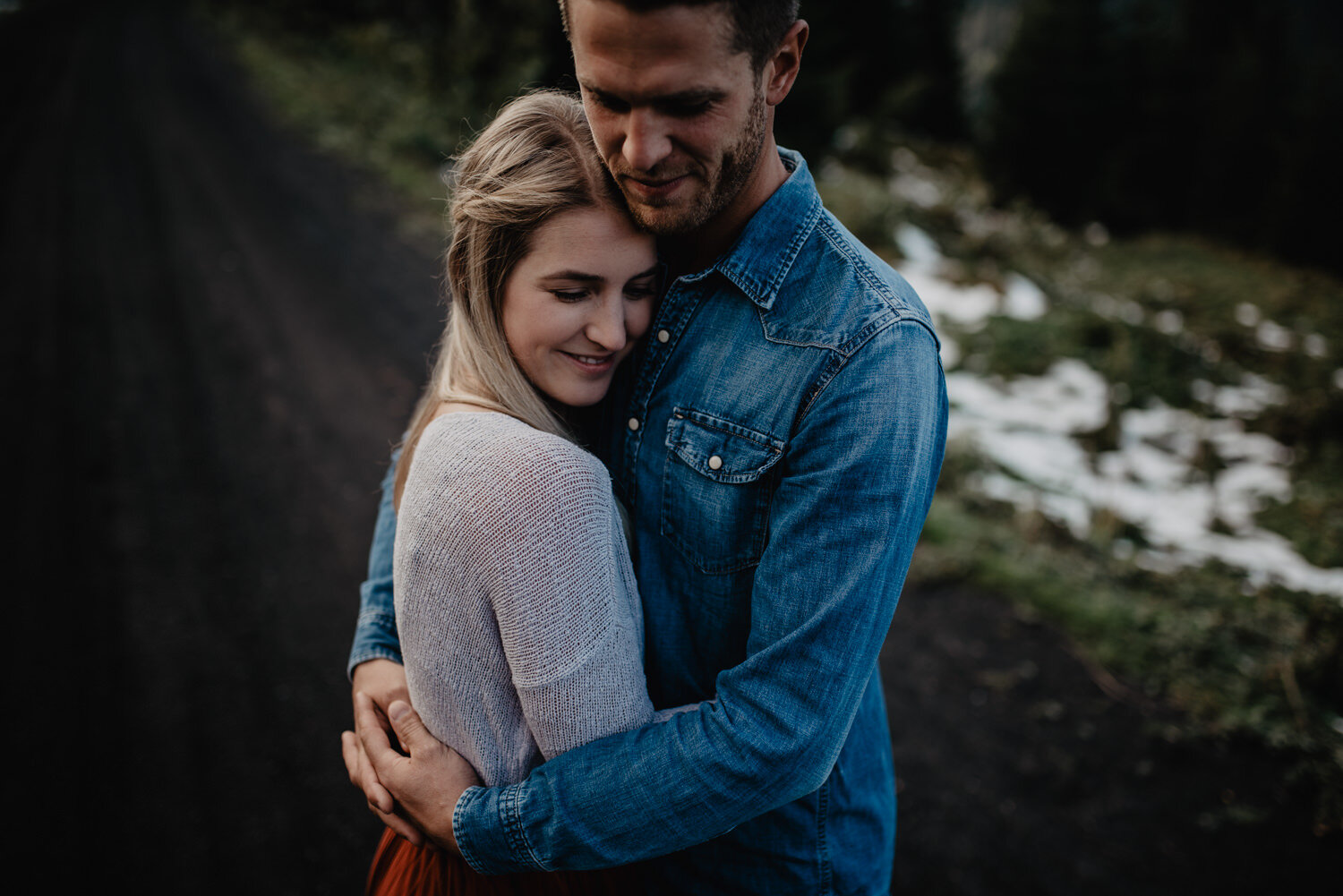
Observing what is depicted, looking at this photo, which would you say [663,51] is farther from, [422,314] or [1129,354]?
[1129,354]

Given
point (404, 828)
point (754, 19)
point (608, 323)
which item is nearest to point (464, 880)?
point (404, 828)

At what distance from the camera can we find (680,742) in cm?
117

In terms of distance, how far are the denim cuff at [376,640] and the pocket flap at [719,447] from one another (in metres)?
0.89

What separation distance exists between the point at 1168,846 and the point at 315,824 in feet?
10.6

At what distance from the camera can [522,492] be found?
1165 mm

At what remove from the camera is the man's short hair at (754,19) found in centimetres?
111

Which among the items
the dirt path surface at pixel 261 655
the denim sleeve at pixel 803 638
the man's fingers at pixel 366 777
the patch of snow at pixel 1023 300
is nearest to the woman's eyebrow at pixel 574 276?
the denim sleeve at pixel 803 638

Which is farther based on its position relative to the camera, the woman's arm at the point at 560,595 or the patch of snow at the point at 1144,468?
the patch of snow at the point at 1144,468

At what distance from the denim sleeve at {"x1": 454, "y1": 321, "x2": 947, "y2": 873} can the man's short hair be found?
51cm

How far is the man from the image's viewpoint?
1.12 m

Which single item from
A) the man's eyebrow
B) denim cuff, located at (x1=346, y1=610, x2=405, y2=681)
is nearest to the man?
the man's eyebrow

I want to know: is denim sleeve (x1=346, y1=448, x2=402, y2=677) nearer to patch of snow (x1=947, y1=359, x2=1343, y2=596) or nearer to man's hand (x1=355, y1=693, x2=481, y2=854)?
man's hand (x1=355, y1=693, x2=481, y2=854)

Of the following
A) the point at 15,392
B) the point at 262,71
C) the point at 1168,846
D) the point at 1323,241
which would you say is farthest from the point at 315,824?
the point at 1323,241

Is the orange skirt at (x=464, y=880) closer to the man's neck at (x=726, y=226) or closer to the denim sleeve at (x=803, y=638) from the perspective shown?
the denim sleeve at (x=803, y=638)
